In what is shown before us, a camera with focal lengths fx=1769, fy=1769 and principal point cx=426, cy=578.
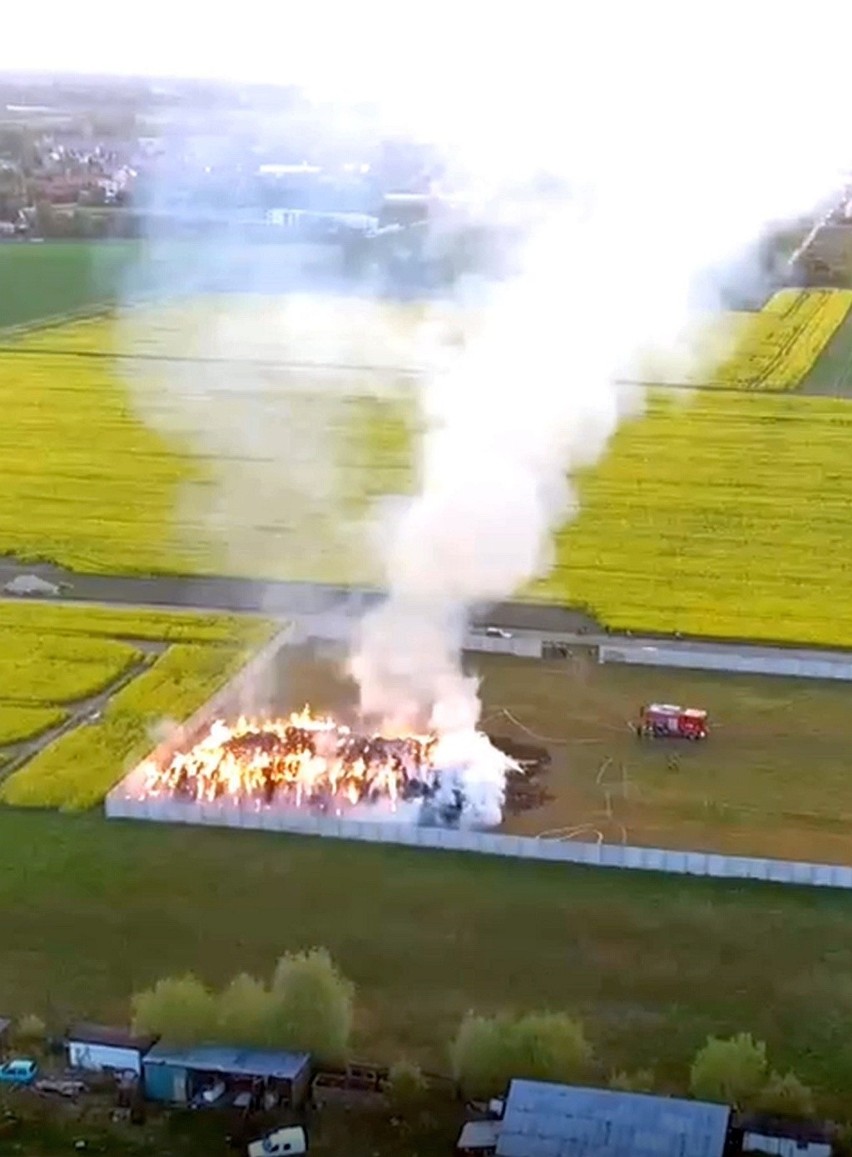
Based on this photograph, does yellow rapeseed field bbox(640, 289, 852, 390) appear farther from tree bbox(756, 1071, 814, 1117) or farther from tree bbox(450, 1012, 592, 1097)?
tree bbox(756, 1071, 814, 1117)

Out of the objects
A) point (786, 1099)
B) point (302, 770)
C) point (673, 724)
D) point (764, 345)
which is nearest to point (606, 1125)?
point (786, 1099)

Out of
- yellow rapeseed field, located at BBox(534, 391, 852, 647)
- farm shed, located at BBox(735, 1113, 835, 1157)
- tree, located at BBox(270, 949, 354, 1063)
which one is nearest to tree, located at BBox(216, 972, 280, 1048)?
tree, located at BBox(270, 949, 354, 1063)

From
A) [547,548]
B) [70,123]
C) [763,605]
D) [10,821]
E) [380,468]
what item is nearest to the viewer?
[10,821]

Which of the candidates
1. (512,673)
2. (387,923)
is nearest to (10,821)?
(387,923)

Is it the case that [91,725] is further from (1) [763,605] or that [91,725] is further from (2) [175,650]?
(1) [763,605]

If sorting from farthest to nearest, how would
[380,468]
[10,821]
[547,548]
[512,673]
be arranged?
[380,468] < [547,548] < [512,673] < [10,821]

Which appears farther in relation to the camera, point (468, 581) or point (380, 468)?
point (380, 468)

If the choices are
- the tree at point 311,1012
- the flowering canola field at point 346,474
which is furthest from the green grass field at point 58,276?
the tree at point 311,1012
